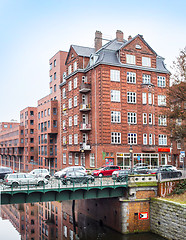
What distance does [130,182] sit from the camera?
3312 centimetres

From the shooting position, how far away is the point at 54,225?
38.8m

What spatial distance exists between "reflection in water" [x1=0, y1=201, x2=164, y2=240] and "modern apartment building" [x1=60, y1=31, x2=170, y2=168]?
9.07m

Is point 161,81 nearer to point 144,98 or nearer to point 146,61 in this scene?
point 146,61

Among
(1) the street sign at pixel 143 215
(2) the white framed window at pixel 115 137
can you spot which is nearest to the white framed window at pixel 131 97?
(2) the white framed window at pixel 115 137

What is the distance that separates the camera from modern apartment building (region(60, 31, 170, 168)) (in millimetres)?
48094

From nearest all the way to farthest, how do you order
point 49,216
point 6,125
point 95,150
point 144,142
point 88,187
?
point 88,187, point 49,216, point 95,150, point 144,142, point 6,125

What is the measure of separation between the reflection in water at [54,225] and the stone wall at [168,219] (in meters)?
1.01

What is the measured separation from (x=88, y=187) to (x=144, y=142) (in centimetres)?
2163

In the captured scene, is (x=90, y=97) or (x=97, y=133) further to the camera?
(x=90, y=97)

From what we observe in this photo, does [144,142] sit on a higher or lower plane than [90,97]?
lower

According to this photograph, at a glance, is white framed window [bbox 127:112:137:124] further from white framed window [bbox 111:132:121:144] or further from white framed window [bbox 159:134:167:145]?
white framed window [bbox 159:134:167:145]

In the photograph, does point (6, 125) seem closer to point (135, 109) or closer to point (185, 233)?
point (135, 109)

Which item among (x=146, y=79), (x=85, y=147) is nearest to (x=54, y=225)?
(x=85, y=147)

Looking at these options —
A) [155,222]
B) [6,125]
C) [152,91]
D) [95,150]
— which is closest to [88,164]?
[95,150]
